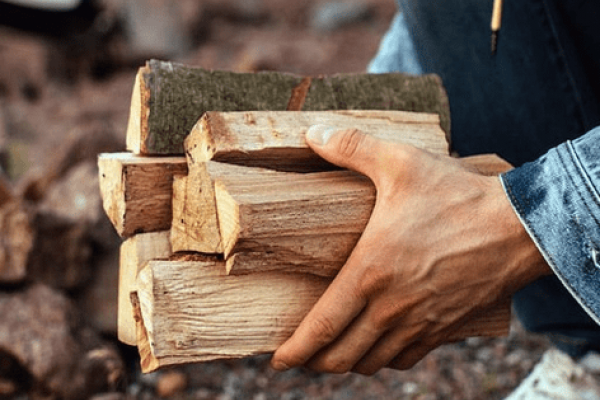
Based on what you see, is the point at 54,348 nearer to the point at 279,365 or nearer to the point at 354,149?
the point at 279,365

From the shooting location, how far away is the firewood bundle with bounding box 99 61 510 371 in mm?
1168

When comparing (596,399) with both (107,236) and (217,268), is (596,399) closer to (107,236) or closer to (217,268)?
(217,268)

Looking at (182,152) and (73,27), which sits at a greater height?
(182,152)

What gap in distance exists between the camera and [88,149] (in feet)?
10.6

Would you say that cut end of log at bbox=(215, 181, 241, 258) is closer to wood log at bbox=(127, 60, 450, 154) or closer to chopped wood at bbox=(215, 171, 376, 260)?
chopped wood at bbox=(215, 171, 376, 260)

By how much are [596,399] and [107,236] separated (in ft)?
6.19

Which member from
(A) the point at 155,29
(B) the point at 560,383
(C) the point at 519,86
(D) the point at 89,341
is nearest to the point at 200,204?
(C) the point at 519,86

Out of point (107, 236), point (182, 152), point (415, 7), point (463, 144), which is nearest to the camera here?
point (182, 152)

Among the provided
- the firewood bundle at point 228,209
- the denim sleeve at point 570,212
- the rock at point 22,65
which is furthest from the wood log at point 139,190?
the rock at point 22,65

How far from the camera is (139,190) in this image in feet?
4.15

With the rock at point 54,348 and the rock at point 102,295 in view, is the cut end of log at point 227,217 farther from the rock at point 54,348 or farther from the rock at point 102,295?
the rock at point 102,295

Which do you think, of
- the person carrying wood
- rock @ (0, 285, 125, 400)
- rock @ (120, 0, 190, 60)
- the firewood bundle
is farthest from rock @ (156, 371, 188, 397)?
rock @ (120, 0, 190, 60)

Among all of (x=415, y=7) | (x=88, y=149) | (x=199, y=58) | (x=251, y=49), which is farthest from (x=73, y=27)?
(x=415, y=7)

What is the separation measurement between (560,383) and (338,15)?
533 cm
